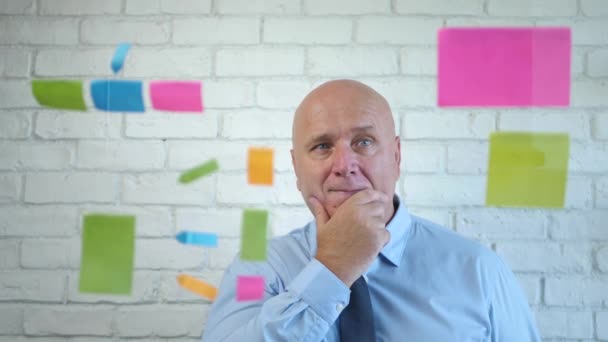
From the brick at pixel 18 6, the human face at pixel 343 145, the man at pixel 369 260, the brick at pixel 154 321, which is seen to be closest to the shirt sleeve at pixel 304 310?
the man at pixel 369 260

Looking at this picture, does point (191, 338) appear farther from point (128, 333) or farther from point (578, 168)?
point (578, 168)

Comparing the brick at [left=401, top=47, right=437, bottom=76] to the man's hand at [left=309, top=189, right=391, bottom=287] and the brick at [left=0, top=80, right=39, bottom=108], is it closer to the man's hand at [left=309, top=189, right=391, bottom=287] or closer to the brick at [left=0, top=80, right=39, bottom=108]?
the man's hand at [left=309, top=189, right=391, bottom=287]

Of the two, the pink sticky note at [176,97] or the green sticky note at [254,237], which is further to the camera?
the pink sticky note at [176,97]

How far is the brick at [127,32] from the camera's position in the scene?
131cm

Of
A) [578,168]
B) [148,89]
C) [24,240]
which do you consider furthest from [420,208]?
[24,240]

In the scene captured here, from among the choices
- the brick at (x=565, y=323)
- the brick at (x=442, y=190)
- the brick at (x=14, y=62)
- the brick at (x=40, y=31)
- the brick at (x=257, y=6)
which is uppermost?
the brick at (x=257, y=6)

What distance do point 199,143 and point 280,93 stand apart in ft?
0.67

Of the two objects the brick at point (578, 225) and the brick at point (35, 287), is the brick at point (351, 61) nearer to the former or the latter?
the brick at point (578, 225)

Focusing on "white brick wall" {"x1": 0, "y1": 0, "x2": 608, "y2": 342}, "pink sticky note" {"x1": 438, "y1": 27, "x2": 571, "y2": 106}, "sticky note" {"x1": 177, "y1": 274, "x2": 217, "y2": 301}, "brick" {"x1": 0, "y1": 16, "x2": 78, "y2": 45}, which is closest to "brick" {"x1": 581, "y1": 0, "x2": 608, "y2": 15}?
"white brick wall" {"x1": 0, "y1": 0, "x2": 608, "y2": 342}

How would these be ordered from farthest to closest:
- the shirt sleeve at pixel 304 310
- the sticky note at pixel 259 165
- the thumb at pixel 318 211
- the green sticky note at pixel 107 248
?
the sticky note at pixel 259 165, the green sticky note at pixel 107 248, the thumb at pixel 318 211, the shirt sleeve at pixel 304 310

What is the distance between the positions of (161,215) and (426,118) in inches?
23.7

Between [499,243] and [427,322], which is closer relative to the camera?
[427,322]

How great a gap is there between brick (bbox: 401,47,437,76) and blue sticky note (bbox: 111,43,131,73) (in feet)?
1.94

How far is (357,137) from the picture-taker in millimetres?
1036
